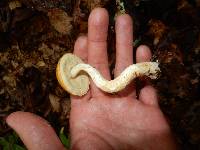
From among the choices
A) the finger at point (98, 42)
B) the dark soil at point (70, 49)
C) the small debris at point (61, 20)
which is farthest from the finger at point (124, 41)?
the small debris at point (61, 20)

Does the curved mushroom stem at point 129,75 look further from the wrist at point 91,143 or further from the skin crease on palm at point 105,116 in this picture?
the wrist at point 91,143

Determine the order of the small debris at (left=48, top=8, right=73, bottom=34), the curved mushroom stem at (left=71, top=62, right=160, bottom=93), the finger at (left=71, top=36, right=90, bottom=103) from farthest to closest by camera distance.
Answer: the small debris at (left=48, top=8, right=73, bottom=34), the finger at (left=71, top=36, right=90, bottom=103), the curved mushroom stem at (left=71, top=62, right=160, bottom=93)

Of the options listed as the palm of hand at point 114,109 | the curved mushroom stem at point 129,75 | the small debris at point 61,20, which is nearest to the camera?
the palm of hand at point 114,109

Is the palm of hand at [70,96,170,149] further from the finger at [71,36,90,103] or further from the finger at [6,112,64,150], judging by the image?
the finger at [71,36,90,103]

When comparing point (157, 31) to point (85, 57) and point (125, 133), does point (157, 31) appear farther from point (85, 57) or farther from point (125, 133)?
point (125, 133)

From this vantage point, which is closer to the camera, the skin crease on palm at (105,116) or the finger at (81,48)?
the skin crease on palm at (105,116)

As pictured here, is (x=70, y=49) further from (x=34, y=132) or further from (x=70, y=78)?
(x=34, y=132)

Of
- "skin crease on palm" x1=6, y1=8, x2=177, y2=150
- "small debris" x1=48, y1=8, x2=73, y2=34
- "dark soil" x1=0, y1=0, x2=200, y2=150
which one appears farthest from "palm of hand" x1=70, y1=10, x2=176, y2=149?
"small debris" x1=48, y1=8, x2=73, y2=34
